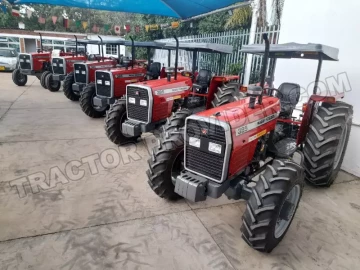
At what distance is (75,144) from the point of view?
459cm

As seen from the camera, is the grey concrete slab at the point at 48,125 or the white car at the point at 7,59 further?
the white car at the point at 7,59

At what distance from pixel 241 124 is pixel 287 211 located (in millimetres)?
874

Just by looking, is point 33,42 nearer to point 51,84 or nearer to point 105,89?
point 51,84

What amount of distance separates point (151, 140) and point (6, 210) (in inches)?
105

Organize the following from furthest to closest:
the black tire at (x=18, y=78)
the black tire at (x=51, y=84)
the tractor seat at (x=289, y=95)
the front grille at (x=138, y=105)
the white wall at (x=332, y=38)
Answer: the black tire at (x=18, y=78) < the black tire at (x=51, y=84) < the tractor seat at (x=289, y=95) < the front grille at (x=138, y=105) < the white wall at (x=332, y=38)

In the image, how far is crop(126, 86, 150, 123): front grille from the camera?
13.4 ft

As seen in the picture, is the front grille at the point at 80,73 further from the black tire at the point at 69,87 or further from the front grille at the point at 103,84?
the front grille at the point at 103,84

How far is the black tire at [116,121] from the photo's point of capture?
4430 mm

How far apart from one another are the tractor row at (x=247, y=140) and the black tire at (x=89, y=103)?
1769 mm

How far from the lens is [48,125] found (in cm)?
559

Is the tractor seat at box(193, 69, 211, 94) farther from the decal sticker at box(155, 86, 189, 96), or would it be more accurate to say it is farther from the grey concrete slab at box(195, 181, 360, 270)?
the grey concrete slab at box(195, 181, 360, 270)

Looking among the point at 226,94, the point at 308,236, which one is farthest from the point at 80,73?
the point at 308,236

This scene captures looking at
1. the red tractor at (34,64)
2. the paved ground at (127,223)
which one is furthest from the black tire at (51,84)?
A: the paved ground at (127,223)

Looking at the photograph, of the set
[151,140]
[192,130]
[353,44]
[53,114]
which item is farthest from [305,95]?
[53,114]
